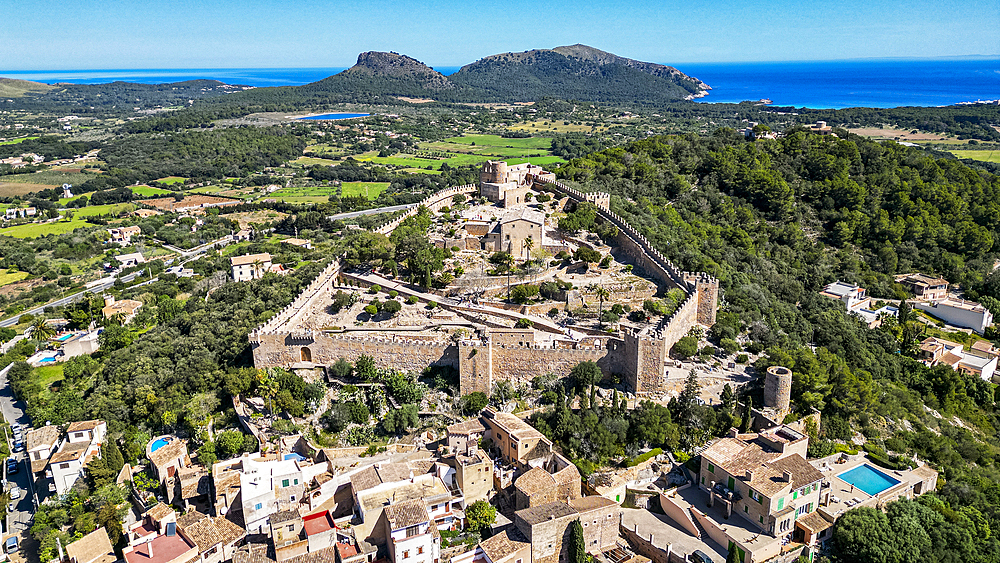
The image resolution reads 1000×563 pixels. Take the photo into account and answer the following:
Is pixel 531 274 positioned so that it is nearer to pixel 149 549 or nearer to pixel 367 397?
pixel 367 397

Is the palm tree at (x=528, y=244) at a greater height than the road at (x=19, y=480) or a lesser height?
greater

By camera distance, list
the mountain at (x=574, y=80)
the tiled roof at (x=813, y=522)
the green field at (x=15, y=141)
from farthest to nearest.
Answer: the mountain at (x=574, y=80) < the green field at (x=15, y=141) < the tiled roof at (x=813, y=522)

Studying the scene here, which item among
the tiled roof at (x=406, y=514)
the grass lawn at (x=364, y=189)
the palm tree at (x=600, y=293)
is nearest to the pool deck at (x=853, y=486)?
the palm tree at (x=600, y=293)

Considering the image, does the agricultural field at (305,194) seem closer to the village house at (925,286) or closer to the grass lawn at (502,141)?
the grass lawn at (502,141)

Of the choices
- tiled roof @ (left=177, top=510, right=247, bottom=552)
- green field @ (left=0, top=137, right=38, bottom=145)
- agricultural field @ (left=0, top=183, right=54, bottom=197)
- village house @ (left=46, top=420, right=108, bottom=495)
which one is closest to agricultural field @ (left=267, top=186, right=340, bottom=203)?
agricultural field @ (left=0, top=183, right=54, bottom=197)

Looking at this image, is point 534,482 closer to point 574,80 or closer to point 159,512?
point 159,512

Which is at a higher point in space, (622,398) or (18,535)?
(622,398)

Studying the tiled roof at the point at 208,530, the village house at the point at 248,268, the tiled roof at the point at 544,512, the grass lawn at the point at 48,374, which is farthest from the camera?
the village house at the point at 248,268

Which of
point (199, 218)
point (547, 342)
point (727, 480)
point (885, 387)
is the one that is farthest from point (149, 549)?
point (199, 218)
